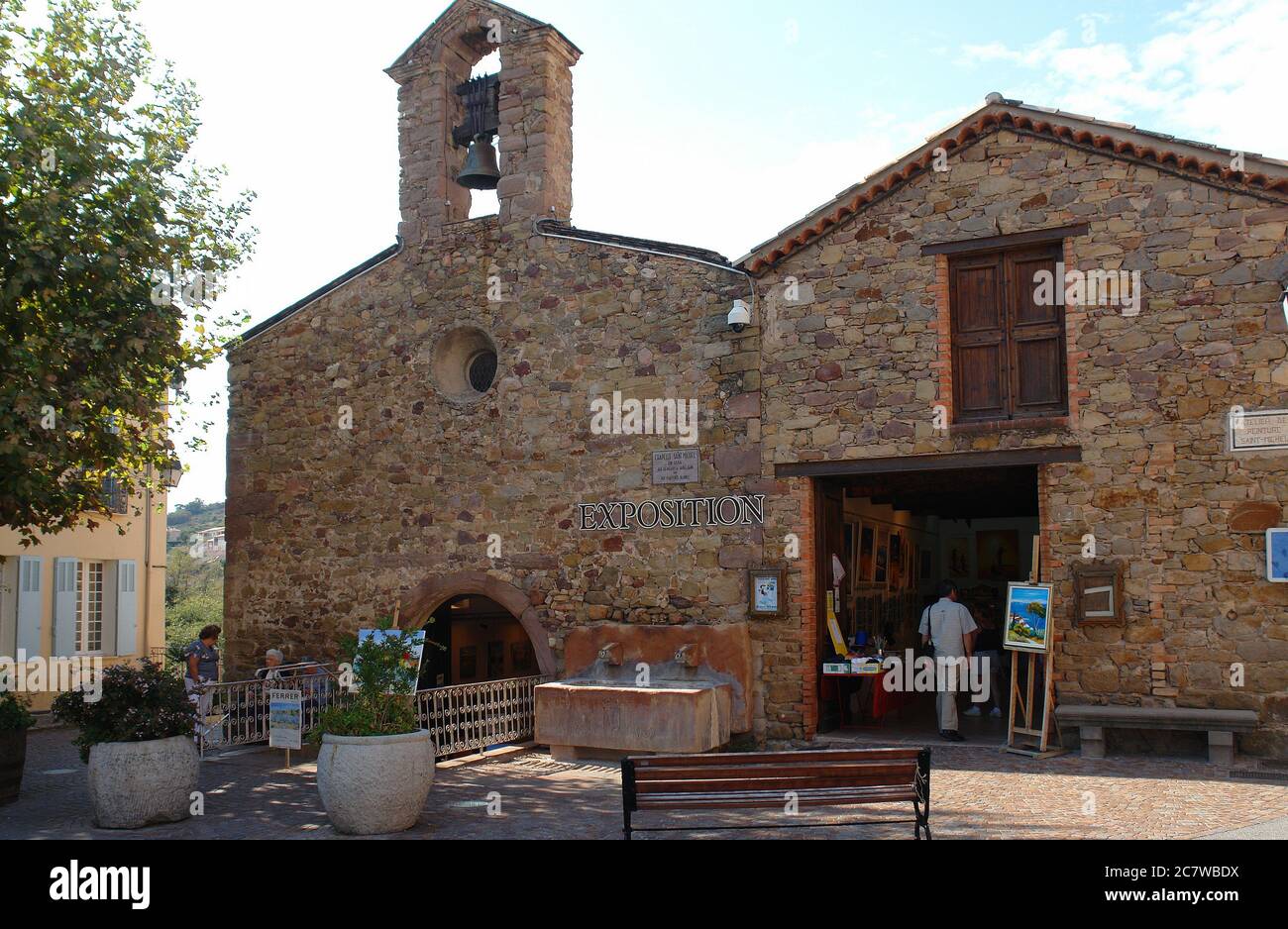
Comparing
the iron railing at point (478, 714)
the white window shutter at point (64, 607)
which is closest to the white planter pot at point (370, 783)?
the iron railing at point (478, 714)

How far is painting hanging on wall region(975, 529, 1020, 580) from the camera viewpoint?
17.9 m

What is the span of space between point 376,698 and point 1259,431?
26.2 feet

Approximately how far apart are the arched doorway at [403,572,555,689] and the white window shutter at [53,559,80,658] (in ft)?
23.0

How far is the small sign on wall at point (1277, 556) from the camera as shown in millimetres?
9693

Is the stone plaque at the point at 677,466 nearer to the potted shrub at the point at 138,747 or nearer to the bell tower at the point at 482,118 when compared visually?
the bell tower at the point at 482,118

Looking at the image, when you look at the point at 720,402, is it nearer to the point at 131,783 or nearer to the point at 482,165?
the point at 482,165

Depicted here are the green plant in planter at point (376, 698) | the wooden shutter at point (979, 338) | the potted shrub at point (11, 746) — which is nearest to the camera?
the green plant in planter at point (376, 698)

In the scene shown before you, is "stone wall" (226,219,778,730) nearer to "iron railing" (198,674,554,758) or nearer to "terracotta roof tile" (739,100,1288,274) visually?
"terracotta roof tile" (739,100,1288,274)

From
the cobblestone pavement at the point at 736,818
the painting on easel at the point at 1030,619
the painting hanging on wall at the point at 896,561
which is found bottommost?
the cobblestone pavement at the point at 736,818

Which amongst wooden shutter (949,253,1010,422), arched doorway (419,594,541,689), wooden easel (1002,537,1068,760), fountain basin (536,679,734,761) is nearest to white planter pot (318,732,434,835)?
fountain basin (536,679,734,761)

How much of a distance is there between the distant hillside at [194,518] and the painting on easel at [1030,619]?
50.6 m
